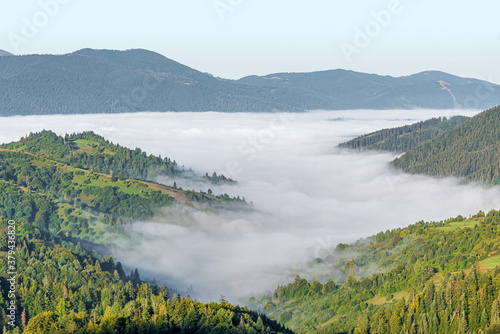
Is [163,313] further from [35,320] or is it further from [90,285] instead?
[90,285]

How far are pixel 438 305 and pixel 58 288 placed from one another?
396ft

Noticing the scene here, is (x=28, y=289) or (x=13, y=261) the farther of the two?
(x=13, y=261)

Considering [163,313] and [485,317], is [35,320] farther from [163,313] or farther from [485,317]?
A: [485,317]

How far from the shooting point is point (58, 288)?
7087 inches

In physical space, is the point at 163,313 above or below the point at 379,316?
above

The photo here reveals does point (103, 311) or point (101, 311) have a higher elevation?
point (101, 311)

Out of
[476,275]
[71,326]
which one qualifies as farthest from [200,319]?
[476,275]

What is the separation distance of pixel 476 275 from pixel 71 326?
425 ft

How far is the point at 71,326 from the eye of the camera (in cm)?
13988

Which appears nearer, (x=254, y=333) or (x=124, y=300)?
(x=254, y=333)

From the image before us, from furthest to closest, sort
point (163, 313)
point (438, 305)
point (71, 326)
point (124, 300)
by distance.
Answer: point (438, 305) → point (124, 300) → point (163, 313) → point (71, 326)

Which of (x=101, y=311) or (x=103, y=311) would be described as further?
(x=103, y=311)

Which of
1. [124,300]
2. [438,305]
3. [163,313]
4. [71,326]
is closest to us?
[71,326]

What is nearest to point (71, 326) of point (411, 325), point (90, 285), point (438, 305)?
point (90, 285)
